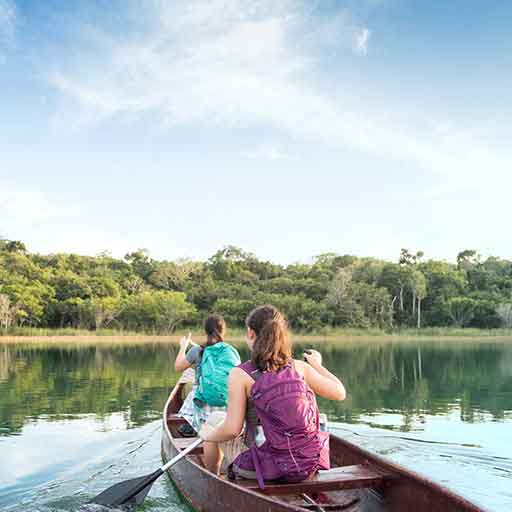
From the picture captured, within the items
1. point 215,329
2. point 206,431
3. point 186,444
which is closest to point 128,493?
point 186,444

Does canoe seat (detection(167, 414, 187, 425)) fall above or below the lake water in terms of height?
above

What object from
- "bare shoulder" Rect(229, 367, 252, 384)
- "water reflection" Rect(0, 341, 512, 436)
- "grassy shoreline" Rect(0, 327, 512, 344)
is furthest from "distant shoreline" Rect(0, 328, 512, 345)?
"bare shoulder" Rect(229, 367, 252, 384)

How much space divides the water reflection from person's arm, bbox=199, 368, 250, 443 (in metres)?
4.83

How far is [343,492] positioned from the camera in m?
3.72

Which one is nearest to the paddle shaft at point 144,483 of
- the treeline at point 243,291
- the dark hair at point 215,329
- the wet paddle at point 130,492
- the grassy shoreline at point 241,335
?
the wet paddle at point 130,492

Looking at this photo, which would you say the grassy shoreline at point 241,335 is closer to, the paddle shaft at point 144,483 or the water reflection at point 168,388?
the water reflection at point 168,388

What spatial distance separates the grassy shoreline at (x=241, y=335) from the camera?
32.8 m

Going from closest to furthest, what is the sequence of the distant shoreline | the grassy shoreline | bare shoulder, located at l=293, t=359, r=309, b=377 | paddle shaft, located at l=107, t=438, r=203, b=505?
bare shoulder, located at l=293, t=359, r=309, b=377
paddle shaft, located at l=107, t=438, r=203, b=505
the distant shoreline
the grassy shoreline

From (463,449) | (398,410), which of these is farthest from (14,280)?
(463,449)

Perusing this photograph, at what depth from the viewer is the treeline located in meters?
37.6

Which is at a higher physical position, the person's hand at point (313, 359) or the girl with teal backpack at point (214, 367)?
the person's hand at point (313, 359)

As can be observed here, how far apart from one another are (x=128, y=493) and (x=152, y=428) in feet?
11.4

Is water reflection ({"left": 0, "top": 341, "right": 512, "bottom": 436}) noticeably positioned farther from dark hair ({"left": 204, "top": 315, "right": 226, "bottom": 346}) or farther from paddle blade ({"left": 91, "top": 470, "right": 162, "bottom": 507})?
paddle blade ({"left": 91, "top": 470, "right": 162, "bottom": 507})

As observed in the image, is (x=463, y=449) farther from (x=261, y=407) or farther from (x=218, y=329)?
(x=261, y=407)
